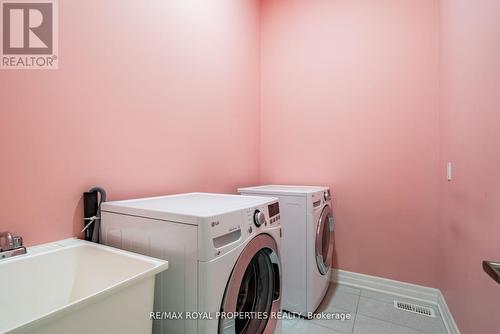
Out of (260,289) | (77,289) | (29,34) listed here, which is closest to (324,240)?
(260,289)

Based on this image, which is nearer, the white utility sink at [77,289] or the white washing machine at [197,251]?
the white utility sink at [77,289]

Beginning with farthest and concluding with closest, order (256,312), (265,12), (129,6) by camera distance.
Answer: (265,12) < (129,6) < (256,312)

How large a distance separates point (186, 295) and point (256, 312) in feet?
1.71

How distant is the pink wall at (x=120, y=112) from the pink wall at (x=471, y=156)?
5.16ft

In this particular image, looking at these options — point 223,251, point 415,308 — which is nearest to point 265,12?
point 223,251

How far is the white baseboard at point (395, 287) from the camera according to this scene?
6.42ft

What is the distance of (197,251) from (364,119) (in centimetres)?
192

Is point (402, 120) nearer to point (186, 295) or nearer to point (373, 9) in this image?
point (373, 9)

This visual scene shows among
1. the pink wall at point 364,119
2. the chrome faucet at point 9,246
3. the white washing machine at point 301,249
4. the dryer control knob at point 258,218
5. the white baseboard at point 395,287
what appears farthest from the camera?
the pink wall at point 364,119

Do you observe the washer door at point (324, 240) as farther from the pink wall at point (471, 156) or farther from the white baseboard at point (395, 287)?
the pink wall at point (471, 156)

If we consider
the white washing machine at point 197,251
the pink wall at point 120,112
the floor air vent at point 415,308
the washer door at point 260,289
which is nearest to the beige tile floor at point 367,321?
the floor air vent at point 415,308

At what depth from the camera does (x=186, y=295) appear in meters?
0.97

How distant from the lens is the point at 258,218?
1.21m

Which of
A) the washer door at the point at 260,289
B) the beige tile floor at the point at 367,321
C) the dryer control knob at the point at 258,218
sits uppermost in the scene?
the dryer control knob at the point at 258,218
